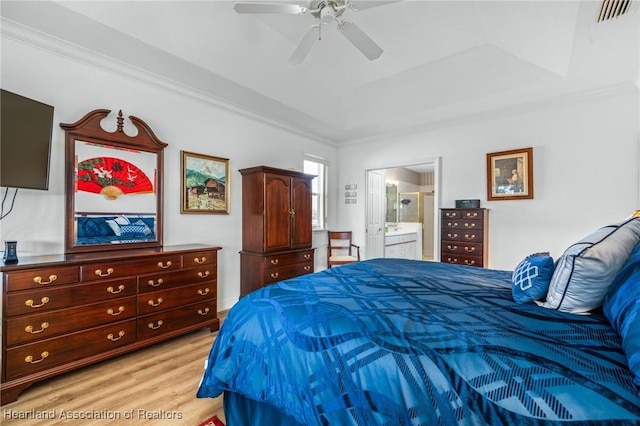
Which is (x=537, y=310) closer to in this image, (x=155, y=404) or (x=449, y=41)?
(x=155, y=404)

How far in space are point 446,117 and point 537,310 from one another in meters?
3.58

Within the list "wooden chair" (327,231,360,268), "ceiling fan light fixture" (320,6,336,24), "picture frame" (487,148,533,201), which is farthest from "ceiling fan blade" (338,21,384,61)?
"wooden chair" (327,231,360,268)

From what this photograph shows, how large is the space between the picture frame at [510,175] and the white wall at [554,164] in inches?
3.3

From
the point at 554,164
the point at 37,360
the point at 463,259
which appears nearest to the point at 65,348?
the point at 37,360

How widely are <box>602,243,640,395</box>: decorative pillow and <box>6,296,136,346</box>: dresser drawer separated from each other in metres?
2.92

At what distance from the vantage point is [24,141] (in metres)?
2.00

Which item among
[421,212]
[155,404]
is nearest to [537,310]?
[155,404]

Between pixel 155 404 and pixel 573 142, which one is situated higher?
pixel 573 142

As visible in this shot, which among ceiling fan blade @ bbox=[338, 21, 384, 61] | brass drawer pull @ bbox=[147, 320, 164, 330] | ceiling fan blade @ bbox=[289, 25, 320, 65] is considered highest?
ceiling fan blade @ bbox=[289, 25, 320, 65]

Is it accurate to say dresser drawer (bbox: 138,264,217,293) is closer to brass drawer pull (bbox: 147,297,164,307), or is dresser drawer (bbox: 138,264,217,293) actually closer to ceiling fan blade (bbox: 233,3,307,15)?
brass drawer pull (bbox: 147,297,164,307)

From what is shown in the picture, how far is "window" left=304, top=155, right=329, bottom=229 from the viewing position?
5.25 meters

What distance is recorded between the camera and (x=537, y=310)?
127 centimetres

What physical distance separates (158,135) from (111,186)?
740 millimetres

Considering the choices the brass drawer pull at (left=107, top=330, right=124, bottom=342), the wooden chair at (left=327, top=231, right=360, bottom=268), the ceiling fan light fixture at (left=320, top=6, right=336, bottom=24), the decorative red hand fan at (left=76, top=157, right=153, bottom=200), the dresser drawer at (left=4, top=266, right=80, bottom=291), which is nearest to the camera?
the dresser drawer at (left=4, top=266, right=80, bottom=291)
